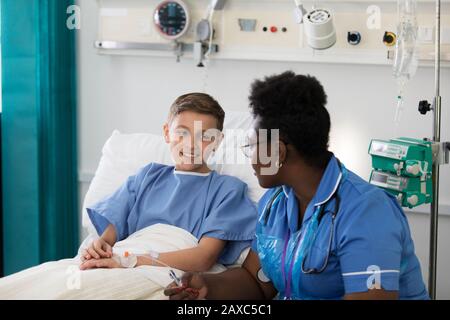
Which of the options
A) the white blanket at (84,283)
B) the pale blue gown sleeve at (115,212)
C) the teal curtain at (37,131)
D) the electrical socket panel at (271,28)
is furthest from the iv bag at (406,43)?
the teal curtain at (37,131)

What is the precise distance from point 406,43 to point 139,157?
3.36ft

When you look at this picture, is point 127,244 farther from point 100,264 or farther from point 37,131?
point 37,131

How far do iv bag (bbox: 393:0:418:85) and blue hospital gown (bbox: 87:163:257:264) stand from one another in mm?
734

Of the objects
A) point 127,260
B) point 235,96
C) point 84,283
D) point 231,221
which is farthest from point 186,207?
point 235,96

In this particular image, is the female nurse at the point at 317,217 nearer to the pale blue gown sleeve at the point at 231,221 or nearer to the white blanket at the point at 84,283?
the white blanket at the point at 84,283

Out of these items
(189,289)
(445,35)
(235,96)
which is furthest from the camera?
(235,96)

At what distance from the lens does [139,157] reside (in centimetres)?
238

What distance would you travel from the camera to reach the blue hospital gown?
6.47ft

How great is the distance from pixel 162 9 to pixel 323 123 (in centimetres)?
153

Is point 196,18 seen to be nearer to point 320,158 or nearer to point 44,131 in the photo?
point 44,131

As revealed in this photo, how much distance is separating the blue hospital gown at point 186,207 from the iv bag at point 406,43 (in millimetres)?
734

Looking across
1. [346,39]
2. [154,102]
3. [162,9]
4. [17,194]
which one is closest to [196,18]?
[162,9]

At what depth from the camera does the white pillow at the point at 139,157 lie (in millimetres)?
2252

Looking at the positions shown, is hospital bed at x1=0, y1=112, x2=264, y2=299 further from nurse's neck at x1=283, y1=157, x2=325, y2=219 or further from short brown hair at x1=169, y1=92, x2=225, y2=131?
nurse's neck at x1=283, y1=157, x2=325, y2=219
